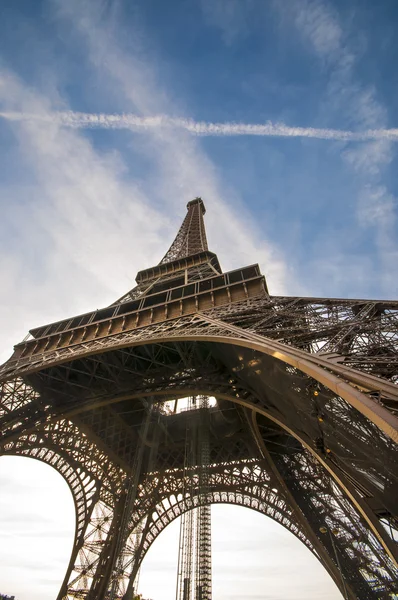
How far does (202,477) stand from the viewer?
18.4m

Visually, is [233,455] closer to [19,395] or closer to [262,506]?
[262,506]

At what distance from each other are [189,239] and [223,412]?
19.4m

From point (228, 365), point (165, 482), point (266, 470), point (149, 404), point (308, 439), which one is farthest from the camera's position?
point (165, 482)

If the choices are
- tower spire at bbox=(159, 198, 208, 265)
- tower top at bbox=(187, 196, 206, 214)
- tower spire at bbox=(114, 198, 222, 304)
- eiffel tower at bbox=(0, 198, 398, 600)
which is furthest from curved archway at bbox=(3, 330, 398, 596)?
tower top at bbox=(187, 196, 206, 214)

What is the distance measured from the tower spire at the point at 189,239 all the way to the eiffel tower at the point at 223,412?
0.89 meters

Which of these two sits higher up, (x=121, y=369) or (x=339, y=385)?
(x=121, y=369)

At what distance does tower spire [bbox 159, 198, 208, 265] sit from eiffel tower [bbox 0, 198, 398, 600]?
895mm

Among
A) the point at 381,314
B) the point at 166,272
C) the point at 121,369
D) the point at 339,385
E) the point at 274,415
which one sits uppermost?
the point at 166,272

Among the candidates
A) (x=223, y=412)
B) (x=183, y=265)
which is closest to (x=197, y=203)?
(x=183, y=265)

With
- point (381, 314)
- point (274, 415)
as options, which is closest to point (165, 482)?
point (274, 415)

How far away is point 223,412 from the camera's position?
2209 cm

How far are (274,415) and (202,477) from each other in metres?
8.43

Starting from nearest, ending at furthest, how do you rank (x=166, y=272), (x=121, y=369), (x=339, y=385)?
(x=339, y=385), (x=121, y=369), (x=166, y=272)

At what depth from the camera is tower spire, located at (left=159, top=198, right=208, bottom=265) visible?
109 feet
